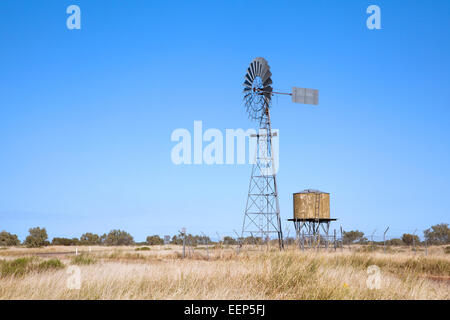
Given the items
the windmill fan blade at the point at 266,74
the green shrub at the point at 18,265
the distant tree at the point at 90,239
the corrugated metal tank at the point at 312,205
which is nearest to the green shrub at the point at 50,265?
the green shrub at the point at 18,265

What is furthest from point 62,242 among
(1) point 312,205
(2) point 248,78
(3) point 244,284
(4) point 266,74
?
(3) point 244,284

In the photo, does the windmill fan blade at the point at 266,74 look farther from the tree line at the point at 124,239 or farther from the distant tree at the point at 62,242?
the distant tree at the point at 62,242

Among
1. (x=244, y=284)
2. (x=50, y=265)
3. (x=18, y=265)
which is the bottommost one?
(x=50, y=265)

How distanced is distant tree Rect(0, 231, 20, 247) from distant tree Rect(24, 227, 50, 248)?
2.46 metres

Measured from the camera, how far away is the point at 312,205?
30.8 meters

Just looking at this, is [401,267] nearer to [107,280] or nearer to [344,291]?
[344,291]

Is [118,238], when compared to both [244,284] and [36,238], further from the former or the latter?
[244,284]

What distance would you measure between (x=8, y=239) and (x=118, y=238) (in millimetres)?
17397

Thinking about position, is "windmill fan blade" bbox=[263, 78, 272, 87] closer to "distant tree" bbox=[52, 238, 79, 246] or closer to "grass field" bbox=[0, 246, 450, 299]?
"grass field" bbox=[0, 246, 450, 299]

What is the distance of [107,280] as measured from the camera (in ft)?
29.3

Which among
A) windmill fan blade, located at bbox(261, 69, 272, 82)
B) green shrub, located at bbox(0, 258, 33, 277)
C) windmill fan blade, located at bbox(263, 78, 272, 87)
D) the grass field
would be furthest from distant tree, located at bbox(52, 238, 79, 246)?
the grass field
